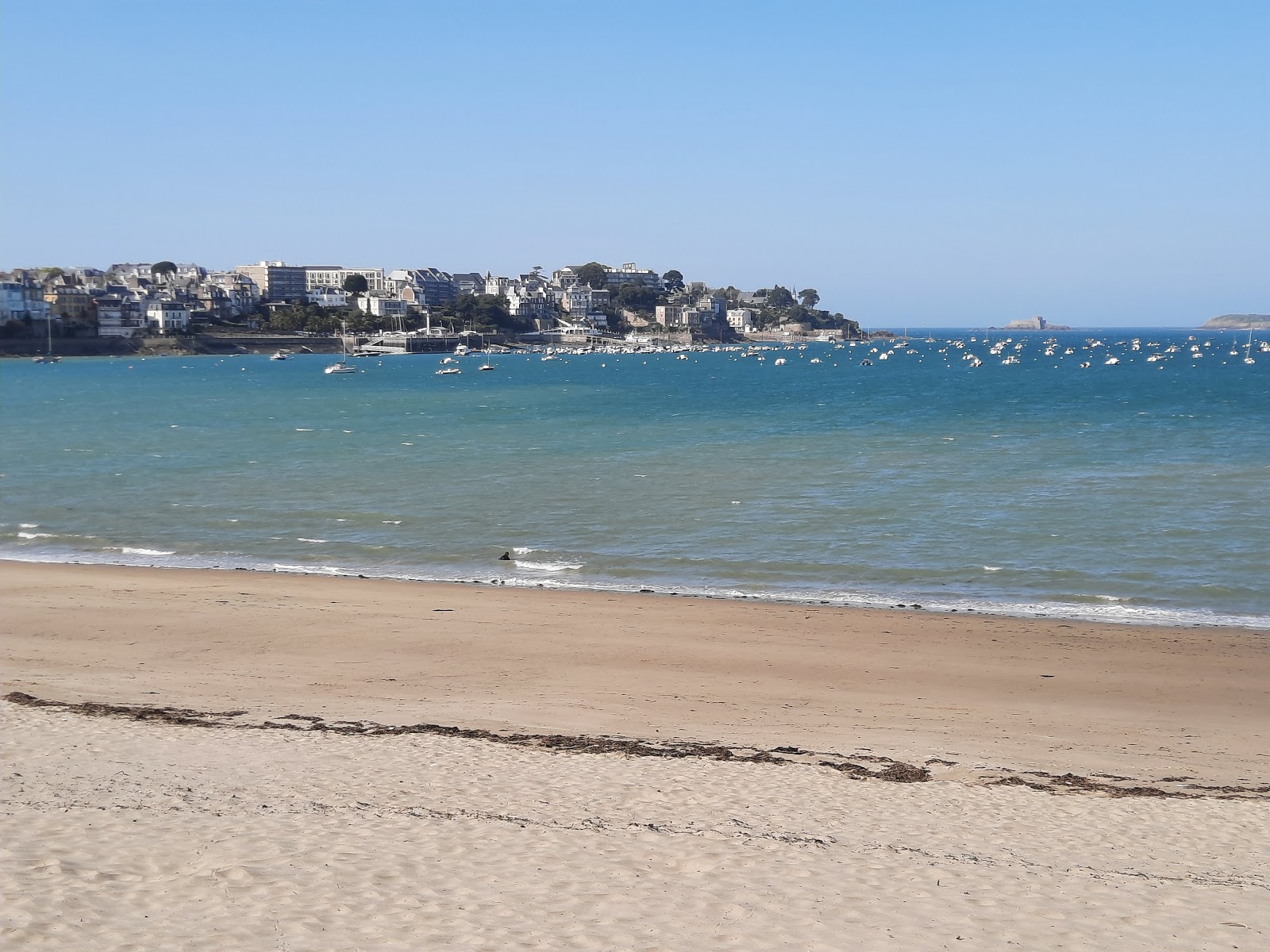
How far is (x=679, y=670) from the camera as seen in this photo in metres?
14.4

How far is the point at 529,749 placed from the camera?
10.6 m

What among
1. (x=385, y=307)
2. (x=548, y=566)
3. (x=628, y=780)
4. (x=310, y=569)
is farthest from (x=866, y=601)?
(x=385, y=307)

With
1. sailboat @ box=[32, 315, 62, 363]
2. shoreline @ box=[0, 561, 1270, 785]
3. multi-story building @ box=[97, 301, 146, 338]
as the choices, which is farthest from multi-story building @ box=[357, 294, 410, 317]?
shoreline @ box=[0, 561, 1270, 785]

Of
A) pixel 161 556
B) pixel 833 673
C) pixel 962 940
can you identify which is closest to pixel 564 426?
pixel 161 556

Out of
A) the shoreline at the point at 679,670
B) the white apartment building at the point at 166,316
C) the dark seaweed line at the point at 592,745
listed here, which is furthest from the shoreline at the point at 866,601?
the white apartment building at the point at 166,316

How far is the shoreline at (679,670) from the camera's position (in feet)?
38.4

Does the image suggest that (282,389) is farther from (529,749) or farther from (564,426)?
(529,749)

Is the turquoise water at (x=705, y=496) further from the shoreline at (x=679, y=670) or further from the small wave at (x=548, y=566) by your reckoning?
the shoreline at (x=679, y=670)

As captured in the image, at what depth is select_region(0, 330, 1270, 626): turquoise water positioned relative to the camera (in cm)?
2097

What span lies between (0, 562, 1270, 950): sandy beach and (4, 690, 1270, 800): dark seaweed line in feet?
0.19

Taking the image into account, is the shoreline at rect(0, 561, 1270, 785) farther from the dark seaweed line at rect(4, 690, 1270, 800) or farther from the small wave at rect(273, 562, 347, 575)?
the small wave at rect(273, 562, 347, 575)

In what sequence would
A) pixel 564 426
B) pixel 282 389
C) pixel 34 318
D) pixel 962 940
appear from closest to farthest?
pixel 962 940 < pixel 564 426 < pixel 282 389 < pixel 34 318

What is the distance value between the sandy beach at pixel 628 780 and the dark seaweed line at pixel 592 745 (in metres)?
0.06

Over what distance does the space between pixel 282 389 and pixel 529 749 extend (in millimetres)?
87700
